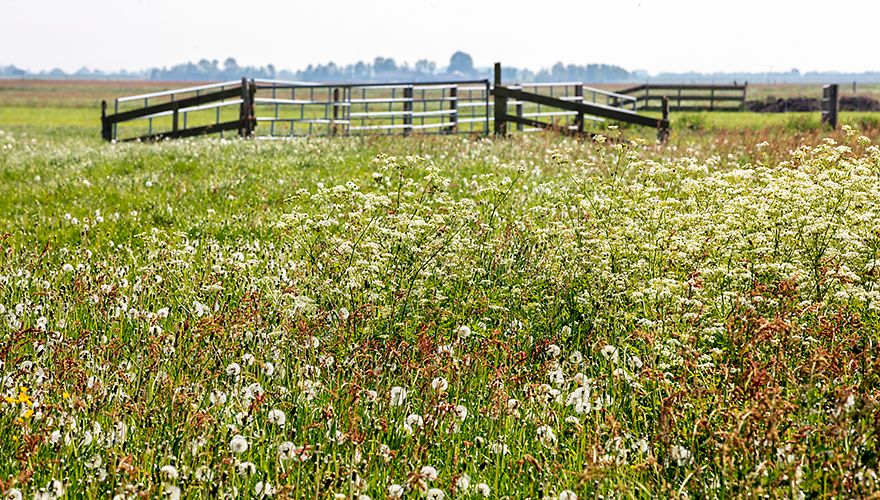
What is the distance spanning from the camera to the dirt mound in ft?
151

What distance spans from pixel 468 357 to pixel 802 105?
46.2m

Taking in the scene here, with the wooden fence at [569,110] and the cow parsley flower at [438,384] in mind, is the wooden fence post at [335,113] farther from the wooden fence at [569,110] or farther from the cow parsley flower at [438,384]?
the cow parsley flower at [438,384]

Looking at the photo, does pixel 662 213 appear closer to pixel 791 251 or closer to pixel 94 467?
pixel 791 251

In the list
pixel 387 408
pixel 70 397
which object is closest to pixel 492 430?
pixel 387 408

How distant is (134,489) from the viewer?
10.8ft

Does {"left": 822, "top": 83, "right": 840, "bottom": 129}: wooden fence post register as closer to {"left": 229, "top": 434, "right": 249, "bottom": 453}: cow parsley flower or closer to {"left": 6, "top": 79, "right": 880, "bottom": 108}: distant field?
{"left": 6, "top": 79, "right": 880, "bottom": 108}: distant field

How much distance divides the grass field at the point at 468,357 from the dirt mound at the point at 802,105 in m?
41.1

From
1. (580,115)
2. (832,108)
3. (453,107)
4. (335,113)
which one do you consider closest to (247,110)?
(335,113)

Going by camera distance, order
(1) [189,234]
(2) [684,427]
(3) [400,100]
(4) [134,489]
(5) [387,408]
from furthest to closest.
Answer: (3) [400,100], (1) [189,234], (5) [387,408], (2) [684,427], (4) [134,489]

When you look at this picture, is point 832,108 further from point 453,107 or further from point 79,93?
point 79,93

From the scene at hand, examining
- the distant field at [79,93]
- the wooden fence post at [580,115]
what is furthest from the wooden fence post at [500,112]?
the distant field at [79,93]

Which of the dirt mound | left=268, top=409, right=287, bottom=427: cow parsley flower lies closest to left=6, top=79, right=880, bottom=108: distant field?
the dirt mound

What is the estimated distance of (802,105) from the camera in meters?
46.8

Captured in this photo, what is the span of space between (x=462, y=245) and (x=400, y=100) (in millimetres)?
19341
